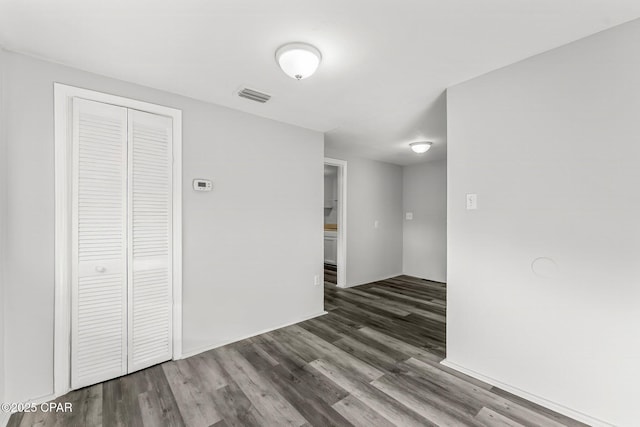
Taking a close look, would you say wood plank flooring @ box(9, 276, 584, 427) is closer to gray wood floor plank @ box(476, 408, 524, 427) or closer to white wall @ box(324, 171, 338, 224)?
gray wood floor plank @ box(476, 408, 524, 427)

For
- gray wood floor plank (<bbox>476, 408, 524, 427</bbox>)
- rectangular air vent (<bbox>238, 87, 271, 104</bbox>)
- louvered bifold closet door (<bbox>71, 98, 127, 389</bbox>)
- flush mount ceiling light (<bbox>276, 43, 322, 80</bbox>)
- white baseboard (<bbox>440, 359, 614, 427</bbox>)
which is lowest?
gray wood floor plank (<bbox>476, 408, 524, 427</bbox>)

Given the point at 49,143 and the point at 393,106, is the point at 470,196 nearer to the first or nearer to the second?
the point at 393,106

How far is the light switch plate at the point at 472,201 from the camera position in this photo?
217cm

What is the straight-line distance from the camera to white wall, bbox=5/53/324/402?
5.97ft

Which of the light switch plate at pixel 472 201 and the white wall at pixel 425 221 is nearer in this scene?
the light switch plate at pixel 472 201

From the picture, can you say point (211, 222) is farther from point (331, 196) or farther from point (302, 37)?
point (331, 196)

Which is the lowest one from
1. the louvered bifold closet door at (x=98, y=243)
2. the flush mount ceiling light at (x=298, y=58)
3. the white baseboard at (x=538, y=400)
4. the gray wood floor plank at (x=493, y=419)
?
the gray wood floor plank at (x=493, y=419)

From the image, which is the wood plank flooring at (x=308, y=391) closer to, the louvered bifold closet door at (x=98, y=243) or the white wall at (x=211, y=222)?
the louvered bifold closet door at (x=98, y=243)

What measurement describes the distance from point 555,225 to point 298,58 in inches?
80.5

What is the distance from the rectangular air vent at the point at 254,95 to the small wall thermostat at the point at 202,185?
0.89 m

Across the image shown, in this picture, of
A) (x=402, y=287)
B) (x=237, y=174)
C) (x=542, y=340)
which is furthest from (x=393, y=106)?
(x=402, y=287)

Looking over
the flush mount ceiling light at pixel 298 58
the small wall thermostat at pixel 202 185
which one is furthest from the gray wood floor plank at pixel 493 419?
the small wall thermostat at pixel 202 185

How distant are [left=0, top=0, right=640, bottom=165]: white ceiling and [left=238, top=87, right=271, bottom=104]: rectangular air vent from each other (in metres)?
0.07

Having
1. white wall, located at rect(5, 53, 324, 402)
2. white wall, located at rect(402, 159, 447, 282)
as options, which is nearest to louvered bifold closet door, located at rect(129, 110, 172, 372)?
white wall, located at rect(5, 53, 324, 402)
